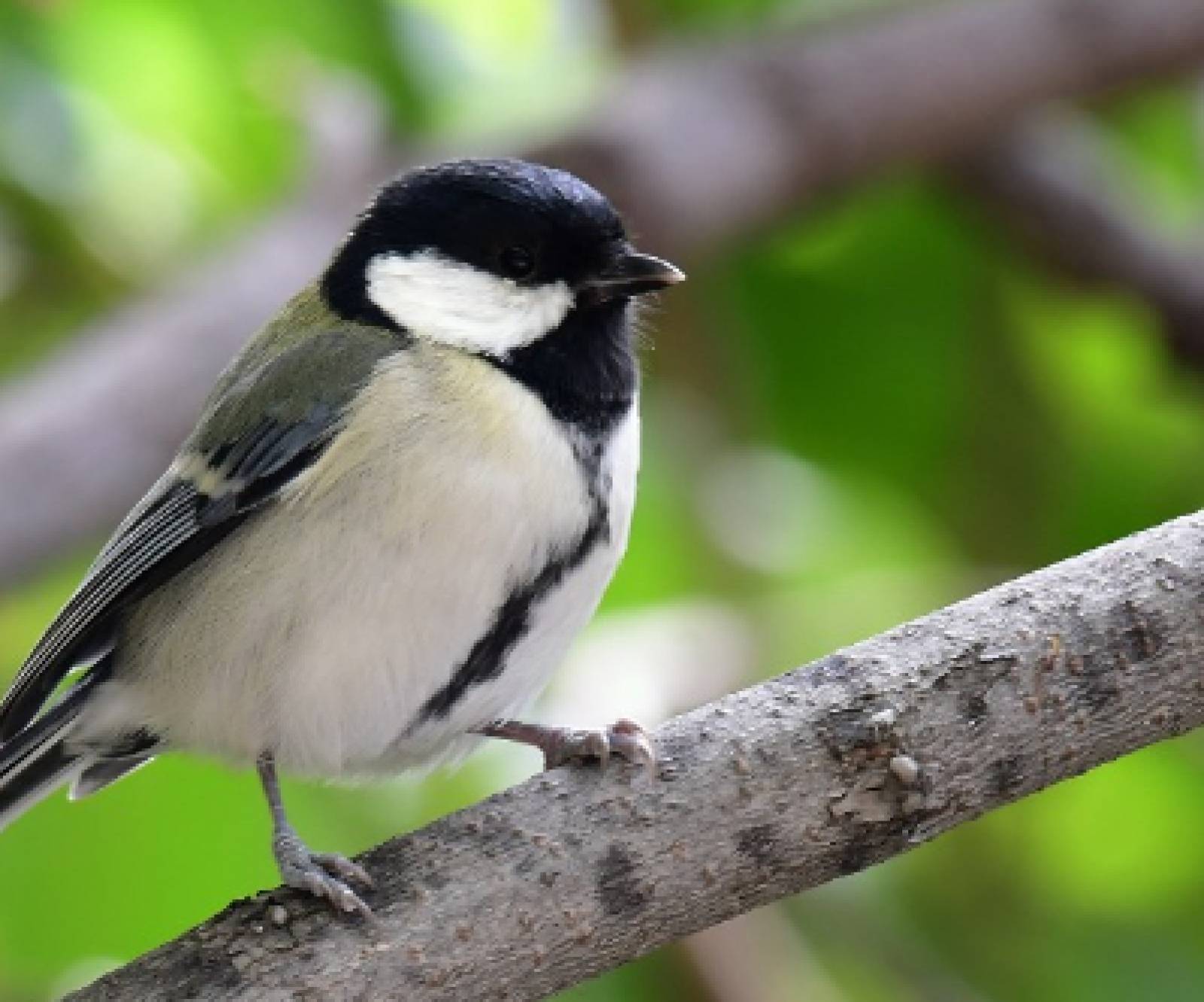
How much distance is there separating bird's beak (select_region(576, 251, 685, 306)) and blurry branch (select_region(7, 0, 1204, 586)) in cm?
71

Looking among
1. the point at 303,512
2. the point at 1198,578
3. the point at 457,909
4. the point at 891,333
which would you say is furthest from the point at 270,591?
the point at 891,333

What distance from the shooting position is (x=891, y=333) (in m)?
3.20

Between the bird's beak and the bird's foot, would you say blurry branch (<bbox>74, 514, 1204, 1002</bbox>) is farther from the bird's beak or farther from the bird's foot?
the bird's beak

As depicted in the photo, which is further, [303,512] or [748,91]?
[748,91]

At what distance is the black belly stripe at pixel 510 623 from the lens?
1.91 meters

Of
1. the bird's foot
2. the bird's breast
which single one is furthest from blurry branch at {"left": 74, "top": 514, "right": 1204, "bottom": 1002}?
the bird's breast

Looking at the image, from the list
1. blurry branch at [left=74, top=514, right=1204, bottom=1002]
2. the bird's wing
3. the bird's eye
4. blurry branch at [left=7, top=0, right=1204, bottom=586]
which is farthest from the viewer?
blurry branch at [left=7, top=0, right=1204, bottom=586]

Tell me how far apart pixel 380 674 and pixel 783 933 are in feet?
3.43

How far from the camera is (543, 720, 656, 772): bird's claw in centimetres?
163

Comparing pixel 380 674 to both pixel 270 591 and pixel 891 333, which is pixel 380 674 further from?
pixel 891 333

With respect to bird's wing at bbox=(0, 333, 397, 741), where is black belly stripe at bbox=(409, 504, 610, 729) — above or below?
below

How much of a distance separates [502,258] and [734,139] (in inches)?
38.6

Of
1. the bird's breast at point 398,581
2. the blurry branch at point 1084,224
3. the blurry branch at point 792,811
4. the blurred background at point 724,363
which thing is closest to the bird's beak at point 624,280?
the bird's breast at point 398,581

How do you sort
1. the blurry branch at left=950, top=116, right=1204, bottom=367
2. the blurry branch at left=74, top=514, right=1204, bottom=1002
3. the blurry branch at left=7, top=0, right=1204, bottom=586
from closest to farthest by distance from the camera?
the blurry branch at left=74, top=514, right=1204, bottom=1002
the blurry branch at left=7, top=0, right=1204, bottom=586
the blurry branch at left=950, top=116, right=1204, bottom=367
